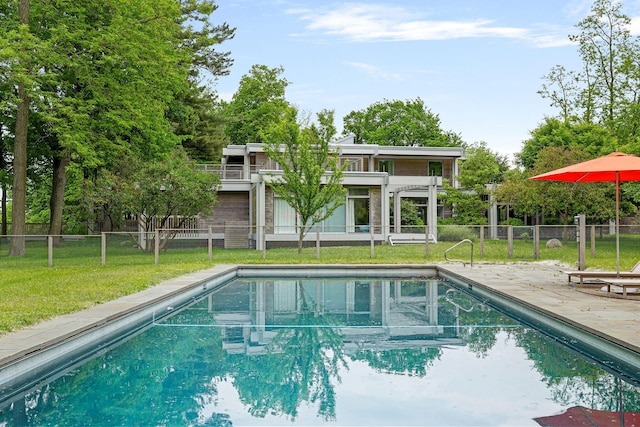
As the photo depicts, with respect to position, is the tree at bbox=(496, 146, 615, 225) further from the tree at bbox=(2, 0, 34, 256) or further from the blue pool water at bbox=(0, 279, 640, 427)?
the tree at bbox=(2, 0, 34, 256)

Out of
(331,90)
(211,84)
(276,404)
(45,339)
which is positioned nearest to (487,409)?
(276,404)

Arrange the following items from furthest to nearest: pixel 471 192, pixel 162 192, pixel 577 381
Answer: pixel 471 192
pixel 162 192
pixel 577 381

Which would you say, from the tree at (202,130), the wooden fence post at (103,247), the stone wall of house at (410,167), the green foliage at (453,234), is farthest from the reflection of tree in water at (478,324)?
the tree at (202,130)

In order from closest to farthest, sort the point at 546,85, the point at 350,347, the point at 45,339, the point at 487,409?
the point at 487,409, the point at 45,339, the point at 350,347, the point at 546,85

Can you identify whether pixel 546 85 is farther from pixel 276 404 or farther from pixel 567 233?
pixel 276 404

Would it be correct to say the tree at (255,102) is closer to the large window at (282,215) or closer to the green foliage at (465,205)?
the green foliage at (465,205)

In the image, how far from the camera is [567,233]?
64.7ft

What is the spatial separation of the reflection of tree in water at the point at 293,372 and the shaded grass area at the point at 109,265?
117 inches

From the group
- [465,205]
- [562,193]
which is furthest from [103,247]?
[465,205]

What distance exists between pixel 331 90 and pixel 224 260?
31824 millimetres

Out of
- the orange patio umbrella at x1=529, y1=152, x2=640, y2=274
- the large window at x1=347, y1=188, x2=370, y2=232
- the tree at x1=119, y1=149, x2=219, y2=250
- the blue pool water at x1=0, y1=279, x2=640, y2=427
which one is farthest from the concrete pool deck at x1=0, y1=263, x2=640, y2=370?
the large window at x1=347, y1=188, x2=370, y2=232

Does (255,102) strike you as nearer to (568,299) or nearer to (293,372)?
(568,299)

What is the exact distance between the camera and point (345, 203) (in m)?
25.0

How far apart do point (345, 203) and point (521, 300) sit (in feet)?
54.8
